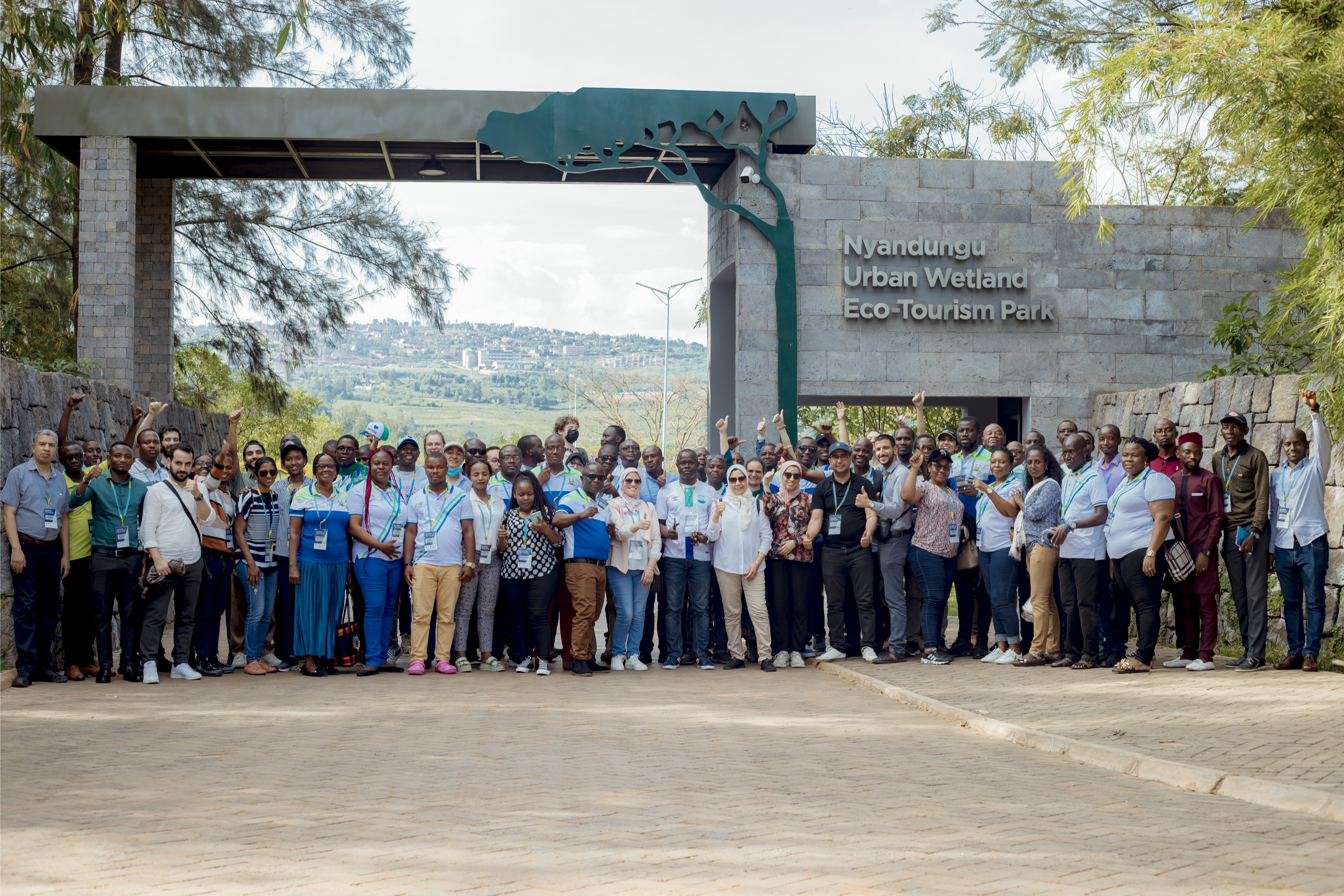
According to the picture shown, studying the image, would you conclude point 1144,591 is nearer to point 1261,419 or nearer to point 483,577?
point 1261,419

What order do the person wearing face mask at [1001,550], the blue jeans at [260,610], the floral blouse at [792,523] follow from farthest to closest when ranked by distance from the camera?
the floral blouse at [792,523] < the person wearing face mask at [1001,550] < the blue jeans at [260,610]

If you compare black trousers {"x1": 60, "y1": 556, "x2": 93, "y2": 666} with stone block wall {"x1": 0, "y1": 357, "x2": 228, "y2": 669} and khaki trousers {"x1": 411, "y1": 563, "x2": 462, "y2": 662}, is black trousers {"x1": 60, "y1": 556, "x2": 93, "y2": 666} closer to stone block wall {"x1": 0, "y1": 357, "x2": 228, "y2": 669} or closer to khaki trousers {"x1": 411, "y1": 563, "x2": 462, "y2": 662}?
stone block wall {"x1": 0, "y1": 357, "x2": 228, "y2": 669}

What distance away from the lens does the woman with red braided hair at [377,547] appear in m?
10.2

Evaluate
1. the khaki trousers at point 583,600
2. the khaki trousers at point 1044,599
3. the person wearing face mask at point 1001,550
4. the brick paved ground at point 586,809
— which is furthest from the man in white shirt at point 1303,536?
the khaki trousers at point 583,600

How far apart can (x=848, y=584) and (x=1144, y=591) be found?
2.62 metres

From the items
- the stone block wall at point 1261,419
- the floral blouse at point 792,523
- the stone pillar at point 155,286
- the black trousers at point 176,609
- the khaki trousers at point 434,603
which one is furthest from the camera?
the stone pillar at point 155,286

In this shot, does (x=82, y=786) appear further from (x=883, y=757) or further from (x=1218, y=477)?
(x=1218, y=477)

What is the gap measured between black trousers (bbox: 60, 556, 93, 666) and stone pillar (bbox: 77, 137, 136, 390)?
6458 millimetres

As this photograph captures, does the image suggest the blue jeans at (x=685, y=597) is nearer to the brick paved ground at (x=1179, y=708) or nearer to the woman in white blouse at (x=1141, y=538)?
the brick paved ground at (x=1179, y=708)

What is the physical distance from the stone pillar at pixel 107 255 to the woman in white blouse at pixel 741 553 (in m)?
9.12

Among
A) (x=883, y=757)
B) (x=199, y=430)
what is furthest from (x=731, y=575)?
(x=199, y=430)

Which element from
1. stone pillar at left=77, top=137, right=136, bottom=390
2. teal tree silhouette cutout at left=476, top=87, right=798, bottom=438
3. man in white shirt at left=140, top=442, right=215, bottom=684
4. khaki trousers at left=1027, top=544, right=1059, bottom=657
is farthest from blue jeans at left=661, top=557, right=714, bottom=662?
stone pillar at left=77, top=137, right=136, bottom=390

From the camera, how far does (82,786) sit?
5.81 meters

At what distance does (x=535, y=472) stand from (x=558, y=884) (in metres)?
6.68
